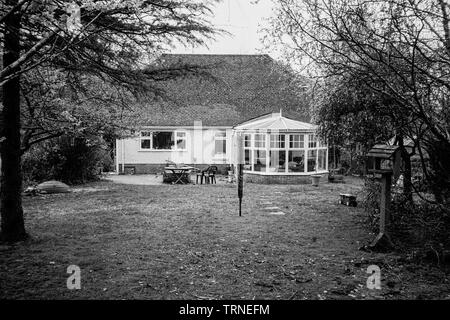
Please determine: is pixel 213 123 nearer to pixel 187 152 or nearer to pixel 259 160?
pixel 187 152

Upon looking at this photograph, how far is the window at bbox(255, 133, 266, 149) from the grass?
7.46 metres

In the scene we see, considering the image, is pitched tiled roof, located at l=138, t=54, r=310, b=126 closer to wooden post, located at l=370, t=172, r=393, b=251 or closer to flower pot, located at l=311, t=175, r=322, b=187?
flower pot, located at l=311, t=175, r=322, b=187

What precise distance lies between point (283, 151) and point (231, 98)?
786cm

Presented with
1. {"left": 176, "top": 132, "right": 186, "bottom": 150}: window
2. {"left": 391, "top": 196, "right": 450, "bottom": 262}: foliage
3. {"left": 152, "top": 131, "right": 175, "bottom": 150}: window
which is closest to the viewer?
{"left": 391, "top": 196, "right": 450, "bottom": 262}: foliage

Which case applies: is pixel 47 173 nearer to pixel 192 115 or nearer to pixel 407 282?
pixel 192 115

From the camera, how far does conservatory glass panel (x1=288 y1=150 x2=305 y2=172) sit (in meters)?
19.0

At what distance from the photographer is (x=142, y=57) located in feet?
23.1

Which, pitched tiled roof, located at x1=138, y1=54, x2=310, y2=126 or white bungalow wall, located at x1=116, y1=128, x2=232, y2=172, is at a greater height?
pitched tiled roof, located at x1=138, y1=54, x2=310, y2=126

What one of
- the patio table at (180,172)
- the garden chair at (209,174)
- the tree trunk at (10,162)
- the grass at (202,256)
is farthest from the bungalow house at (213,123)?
the tree trunk at (10,162)

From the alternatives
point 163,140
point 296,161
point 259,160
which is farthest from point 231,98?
point 296,161

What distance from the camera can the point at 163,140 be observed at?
24.1 meters

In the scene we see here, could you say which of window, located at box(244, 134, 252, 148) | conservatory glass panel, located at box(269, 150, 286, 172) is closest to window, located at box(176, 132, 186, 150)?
window, located at box(244, 134, 252, 148)
